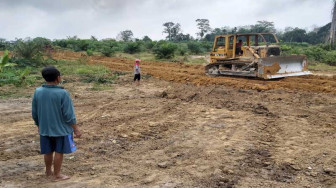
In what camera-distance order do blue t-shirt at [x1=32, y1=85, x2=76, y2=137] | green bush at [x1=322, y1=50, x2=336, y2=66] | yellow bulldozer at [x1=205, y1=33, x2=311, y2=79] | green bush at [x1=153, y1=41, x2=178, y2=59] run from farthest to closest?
green bush at [x1=153, y1=41, x2=178, y2=59], green bush at [x1=322, y1=50, x2=336, y2=66], yellow bulldozer at [x1=205, y1=33, x2=311, y2=79], blue t-shirt at [x1=32, y1=85, x2=76, y2=137]

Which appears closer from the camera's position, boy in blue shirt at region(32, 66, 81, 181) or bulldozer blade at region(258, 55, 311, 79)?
boy in blue shirt at region(32, 66, 81, 181)

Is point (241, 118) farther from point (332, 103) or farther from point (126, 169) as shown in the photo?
point (126, 169)

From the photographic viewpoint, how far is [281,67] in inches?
529

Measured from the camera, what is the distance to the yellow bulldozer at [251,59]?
43.1 feet

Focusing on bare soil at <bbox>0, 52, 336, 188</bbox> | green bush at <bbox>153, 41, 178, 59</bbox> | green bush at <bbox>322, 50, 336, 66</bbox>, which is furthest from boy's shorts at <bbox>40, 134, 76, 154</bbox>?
green bush at <bbox>153, 41, 178, 59</bbox>

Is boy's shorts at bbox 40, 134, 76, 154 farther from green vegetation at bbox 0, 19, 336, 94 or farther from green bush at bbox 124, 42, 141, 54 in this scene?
green bush at bbox 124, 42, 141, 54

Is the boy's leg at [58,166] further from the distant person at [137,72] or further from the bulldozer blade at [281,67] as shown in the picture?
the bulldozer blade at [281,67]

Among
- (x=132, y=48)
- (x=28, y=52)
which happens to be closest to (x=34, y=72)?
(x=28, y=52)

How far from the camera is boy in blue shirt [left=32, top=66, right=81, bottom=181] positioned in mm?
4066

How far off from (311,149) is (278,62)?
834cm

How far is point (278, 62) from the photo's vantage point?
13242 mm

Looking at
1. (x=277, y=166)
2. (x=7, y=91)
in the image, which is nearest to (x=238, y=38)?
(x=7, y=91)

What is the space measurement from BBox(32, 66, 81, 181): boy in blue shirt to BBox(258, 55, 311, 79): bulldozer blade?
10.1m

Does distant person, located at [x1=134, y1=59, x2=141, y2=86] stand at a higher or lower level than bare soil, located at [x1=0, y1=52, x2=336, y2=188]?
higher
